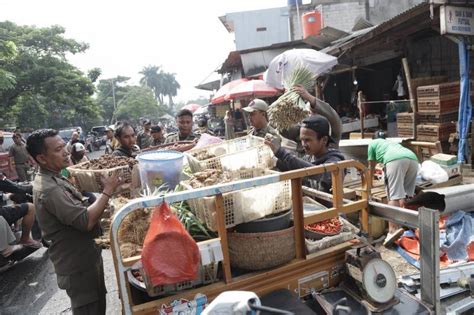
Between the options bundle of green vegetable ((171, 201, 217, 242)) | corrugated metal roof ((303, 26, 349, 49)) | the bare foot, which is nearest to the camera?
bundle of green vegetable ((171, 201, 217, 242))

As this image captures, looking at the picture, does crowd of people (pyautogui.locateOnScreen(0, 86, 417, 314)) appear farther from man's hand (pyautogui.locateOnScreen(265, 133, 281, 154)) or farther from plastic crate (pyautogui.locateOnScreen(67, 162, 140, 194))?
plastic crate (pyautogui.locateOnScreen(67, 162, 140, 194))

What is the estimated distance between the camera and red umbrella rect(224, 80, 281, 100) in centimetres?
1154

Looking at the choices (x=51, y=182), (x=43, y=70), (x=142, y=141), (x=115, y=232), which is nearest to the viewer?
(x=115, y=232)

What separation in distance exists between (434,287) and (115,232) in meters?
1.76

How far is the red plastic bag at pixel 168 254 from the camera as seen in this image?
1588 mm

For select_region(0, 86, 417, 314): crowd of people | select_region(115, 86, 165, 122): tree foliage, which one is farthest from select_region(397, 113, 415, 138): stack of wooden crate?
select_region(115, 86, 165, 122): tree foliage

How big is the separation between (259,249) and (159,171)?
37.7 inches

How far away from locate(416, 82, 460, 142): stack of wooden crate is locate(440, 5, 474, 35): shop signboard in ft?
4.43

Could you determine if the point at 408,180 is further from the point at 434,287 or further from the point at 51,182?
the point at 51,182

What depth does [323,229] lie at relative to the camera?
2332 millimetres

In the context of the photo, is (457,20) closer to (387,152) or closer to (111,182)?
(387,152)

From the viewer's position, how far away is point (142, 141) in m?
7.44

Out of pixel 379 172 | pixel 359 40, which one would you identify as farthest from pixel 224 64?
pixel 379 172

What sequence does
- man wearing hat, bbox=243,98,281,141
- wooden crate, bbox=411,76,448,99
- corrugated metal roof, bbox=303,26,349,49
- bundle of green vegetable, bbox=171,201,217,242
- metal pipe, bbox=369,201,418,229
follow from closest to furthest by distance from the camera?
bundle of green vegetable, bbox=171,201,217,242
metal pipe, bbox=369,201,418,229
man wearing hat, bbox=243,98,281,141
wooden crate, bbox=411,76,448,99
corrugated metal roof, bbox=303,26,349,49
